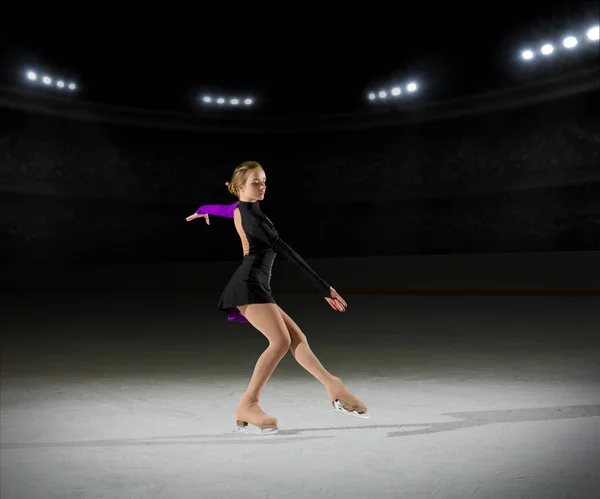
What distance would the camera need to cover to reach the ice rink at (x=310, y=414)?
12.2 ft

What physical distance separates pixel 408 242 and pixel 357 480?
22.6 m

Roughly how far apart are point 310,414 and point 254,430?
62 centimetres

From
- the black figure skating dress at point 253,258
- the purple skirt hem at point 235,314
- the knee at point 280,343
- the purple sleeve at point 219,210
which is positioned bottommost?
the knee at point 280,343

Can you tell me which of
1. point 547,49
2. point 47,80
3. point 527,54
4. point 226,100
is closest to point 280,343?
point 547,49

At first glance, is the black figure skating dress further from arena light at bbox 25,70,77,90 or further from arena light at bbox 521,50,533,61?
arena light at bbox 25,70,77,90

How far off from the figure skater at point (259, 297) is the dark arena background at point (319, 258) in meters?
0.21

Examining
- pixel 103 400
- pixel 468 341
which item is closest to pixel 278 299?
pixel 468 341

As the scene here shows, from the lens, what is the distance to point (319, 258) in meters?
22.5

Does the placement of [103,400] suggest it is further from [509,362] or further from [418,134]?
[418,134]

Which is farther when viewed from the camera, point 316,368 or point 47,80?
point 47,80

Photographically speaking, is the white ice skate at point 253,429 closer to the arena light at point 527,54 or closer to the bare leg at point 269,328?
the bare leg at point 269,328

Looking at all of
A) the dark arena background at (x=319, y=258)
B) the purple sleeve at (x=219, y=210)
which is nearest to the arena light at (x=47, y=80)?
the dark arena background at (x=319, y=258)

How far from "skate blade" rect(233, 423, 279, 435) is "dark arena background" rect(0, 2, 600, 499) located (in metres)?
0.05

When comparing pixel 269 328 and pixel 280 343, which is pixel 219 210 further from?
pixel 280 343
